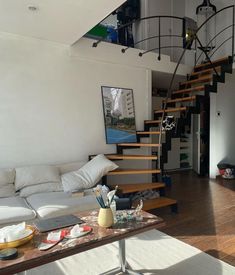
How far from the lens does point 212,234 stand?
113 inches

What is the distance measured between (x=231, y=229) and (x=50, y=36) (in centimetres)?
357

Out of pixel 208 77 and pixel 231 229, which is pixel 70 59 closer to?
pixel 208 77

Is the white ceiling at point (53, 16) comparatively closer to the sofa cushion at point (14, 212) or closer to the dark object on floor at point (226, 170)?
the sofa cushion at point (14, 212)

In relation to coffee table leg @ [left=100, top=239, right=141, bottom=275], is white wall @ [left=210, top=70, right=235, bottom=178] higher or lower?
higher

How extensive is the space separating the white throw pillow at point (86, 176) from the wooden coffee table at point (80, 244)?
116cm

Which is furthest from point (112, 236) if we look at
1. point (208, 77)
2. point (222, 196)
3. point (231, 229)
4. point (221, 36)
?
point (221, 36)

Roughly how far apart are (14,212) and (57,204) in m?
0.44

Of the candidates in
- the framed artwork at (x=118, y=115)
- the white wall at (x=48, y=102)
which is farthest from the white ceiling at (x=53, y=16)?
the framed artwork at (x=118, y=115)

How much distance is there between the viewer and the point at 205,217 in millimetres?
3422

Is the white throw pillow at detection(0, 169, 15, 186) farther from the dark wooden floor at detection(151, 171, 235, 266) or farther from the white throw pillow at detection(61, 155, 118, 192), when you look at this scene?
the dark wooden floor at detection(151, 171, 235, 266)

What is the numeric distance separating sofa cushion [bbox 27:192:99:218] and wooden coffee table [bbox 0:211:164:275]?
0.58m

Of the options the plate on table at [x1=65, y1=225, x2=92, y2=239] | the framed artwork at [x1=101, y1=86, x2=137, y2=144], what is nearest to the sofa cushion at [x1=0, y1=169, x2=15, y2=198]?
the plate on table at [x1=65, y1=225, x2=92, y2=239]

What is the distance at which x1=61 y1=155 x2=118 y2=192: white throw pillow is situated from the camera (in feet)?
10.8

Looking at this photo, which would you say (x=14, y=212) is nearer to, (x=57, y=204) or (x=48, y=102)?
(x=57, y=204)
